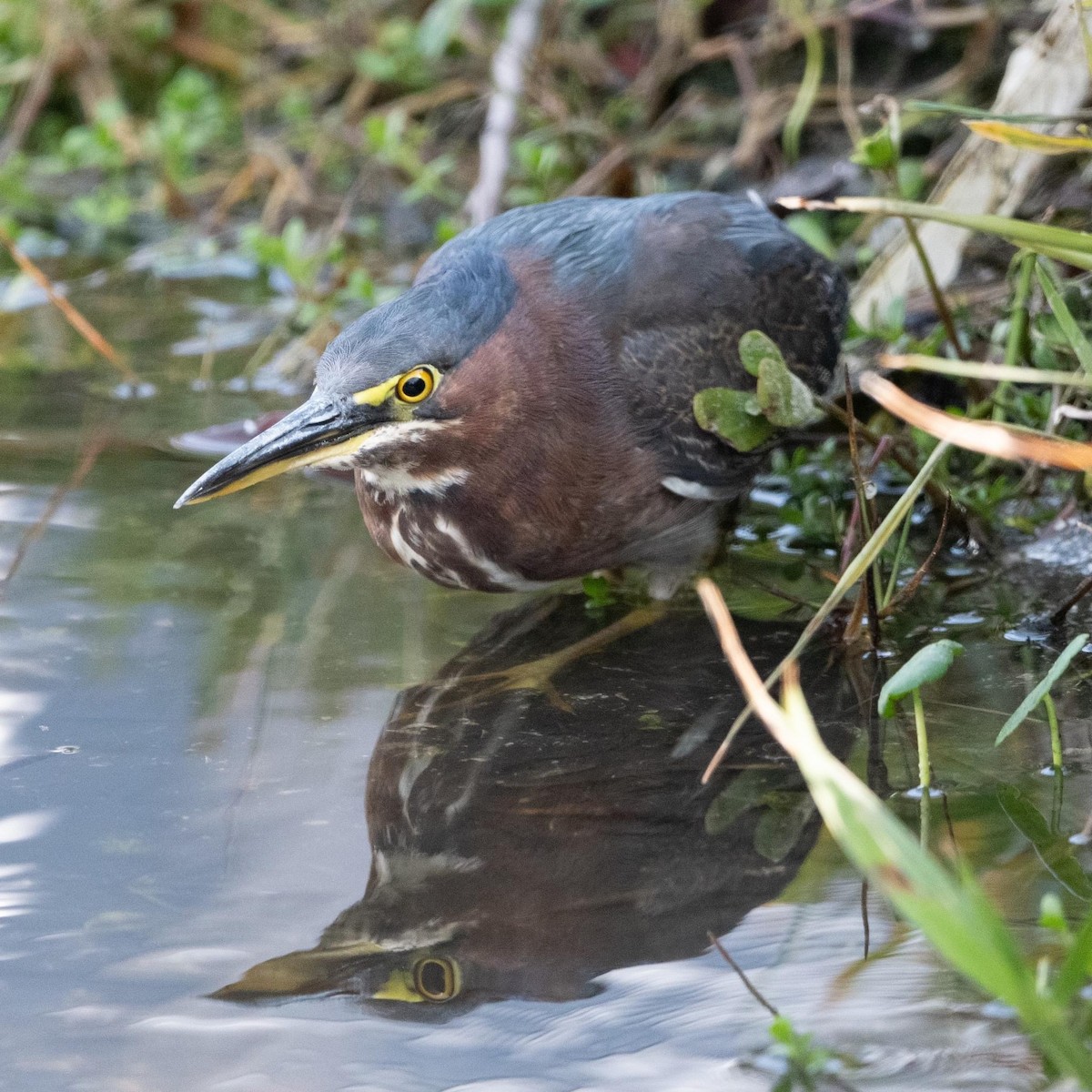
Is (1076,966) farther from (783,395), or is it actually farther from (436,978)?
(783,395)

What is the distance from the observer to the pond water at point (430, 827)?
7.13 feet

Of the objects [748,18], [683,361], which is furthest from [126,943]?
[748,18]

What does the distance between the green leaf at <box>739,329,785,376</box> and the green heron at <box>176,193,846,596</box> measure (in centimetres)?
34

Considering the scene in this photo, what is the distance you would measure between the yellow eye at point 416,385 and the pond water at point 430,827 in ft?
2.12

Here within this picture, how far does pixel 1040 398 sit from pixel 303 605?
204 cm

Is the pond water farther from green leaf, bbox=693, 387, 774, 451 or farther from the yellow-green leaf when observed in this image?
the yellow-green leaf

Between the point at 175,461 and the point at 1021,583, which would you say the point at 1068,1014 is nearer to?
the point at 1021,583

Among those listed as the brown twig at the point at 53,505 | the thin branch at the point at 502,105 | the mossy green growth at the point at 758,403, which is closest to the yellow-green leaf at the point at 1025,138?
the mossy green growth at the point at 758,403

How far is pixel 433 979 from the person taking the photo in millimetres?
2348

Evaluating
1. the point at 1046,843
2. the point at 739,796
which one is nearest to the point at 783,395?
the point at 739,796

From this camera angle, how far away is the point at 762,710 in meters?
1.84

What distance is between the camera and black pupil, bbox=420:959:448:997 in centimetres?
232

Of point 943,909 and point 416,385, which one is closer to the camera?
point 943,909

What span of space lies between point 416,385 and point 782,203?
0.88 meters
